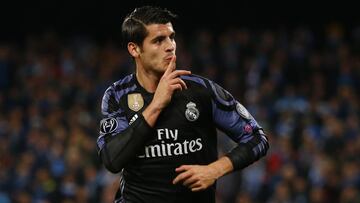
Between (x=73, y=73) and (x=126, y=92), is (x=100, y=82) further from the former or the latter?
(x=126, y=92)

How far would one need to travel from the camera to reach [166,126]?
4.13 meters

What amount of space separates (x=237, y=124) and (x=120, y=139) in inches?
24.8

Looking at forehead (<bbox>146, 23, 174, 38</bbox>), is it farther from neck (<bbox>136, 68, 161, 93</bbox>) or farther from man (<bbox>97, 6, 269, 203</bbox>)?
neck (<bbox>136, 68, 161, 93</bbox>)

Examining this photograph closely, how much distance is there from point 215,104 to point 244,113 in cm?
17

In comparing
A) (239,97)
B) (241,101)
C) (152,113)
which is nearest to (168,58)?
(152,113)

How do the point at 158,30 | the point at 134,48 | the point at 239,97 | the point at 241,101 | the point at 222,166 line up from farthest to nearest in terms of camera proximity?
the point at 239,97
the point at 241,101
the point at 134,48
the point at 158,30
the point at 222,166

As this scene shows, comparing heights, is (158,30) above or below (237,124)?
above

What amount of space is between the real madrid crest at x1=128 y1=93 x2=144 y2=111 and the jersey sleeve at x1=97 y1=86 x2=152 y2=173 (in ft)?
0.17

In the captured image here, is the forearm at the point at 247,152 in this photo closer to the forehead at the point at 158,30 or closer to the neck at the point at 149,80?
the neck at the point at 149,80

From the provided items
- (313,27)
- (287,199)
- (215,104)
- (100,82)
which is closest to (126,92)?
(215,104)

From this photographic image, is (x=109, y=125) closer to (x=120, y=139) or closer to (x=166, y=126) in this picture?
(x=120, y=139)

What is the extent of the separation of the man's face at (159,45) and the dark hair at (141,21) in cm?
2

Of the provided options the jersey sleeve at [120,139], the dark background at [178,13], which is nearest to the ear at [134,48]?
the jersey sleeve at [120,139]

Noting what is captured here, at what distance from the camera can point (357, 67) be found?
505 inches
